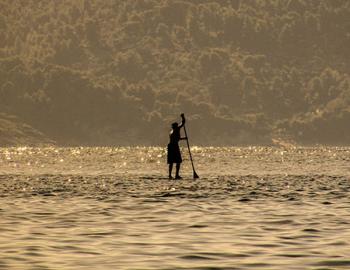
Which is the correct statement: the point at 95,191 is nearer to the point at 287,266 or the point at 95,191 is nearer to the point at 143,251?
the point at 143,251

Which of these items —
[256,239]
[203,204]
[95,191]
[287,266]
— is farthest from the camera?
[95,191]

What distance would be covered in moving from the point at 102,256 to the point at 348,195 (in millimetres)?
18684

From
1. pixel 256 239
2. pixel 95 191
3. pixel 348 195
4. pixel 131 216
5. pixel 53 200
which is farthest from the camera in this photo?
pixel 95 191

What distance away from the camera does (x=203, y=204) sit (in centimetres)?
2944

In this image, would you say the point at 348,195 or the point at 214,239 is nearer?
the point at 214,239

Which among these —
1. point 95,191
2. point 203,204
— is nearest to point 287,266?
point 203,204

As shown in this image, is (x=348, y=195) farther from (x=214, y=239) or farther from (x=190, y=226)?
(x=214, y=239)

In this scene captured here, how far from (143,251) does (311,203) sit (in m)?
13.3

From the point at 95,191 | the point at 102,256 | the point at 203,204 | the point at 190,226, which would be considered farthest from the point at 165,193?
the point at 102,256

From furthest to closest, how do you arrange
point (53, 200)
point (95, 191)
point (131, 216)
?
point (95, 191) → point (53, 200) → point (131, 216)

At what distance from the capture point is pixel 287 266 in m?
15.7

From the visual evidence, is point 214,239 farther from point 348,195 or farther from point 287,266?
point 348,195

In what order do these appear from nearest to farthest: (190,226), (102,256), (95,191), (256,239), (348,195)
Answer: (102,256) → (256,239) → (190,226) → (348,195) → (95,191)

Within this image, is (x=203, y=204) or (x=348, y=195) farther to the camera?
(x=348, y=195)
